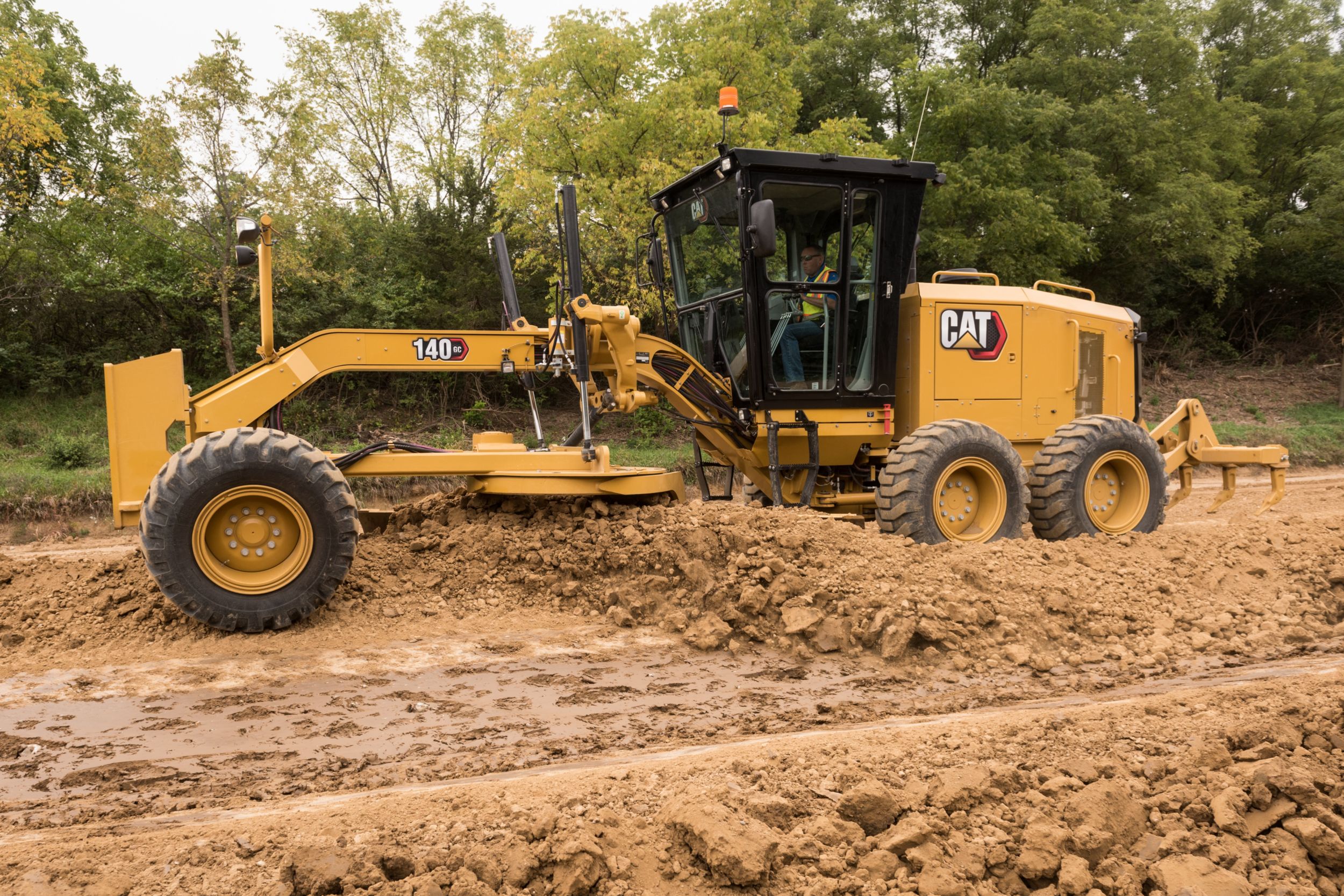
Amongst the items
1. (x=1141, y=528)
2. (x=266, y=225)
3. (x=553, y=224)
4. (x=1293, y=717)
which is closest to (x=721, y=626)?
(x=1293, y=717)

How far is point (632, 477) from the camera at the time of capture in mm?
6484

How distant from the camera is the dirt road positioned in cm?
272

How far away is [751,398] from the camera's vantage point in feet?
23.2

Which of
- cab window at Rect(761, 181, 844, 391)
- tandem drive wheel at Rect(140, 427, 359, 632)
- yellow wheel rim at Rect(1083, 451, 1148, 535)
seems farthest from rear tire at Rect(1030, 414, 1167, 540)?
tandem drive wheel at Rect(140, 427, 359, 632)

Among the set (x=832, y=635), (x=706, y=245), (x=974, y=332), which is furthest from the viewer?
(x=974, y=332)

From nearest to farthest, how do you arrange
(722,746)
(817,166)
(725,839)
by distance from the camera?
1. (725,839)
2. (722,746)
3. (817,166)

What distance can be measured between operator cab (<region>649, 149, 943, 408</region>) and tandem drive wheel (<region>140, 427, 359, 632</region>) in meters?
3.18

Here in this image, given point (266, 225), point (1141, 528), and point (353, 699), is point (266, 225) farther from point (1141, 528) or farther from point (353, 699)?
point (1141, 528)

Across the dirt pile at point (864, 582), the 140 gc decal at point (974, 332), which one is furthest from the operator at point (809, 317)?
the dirt pile at point (864, 582)

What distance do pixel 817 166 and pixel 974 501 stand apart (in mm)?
2775

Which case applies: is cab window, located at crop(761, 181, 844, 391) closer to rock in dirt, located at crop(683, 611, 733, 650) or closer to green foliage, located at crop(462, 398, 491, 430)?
rock in dirt, located at crop(683, 611, 733, 650)

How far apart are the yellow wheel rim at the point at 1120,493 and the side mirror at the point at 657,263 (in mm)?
3881

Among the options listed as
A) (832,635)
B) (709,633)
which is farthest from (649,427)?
(832,635)

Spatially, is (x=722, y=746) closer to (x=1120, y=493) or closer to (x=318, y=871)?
→ (x=318, y=871)
